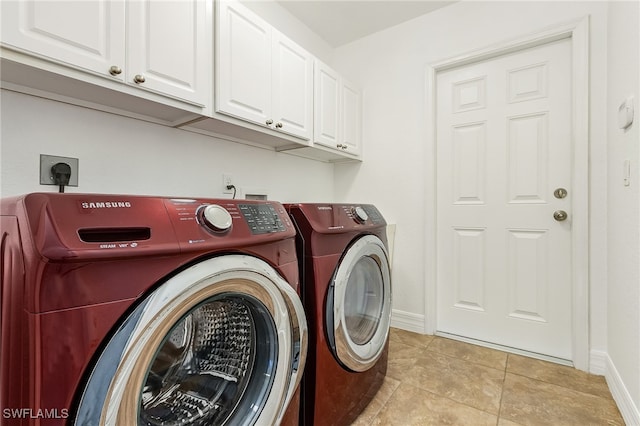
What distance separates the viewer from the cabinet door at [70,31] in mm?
946

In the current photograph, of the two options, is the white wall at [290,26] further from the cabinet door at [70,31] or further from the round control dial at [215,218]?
the round control dial at [215,218]

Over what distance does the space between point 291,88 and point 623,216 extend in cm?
184

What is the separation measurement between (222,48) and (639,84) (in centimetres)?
180

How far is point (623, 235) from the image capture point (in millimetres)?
1415

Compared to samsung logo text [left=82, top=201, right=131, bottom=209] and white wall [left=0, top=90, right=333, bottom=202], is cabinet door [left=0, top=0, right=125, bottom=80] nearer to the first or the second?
white wall [left=0, top=90, right=333, bottom=202]

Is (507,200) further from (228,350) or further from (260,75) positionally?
(228,350)

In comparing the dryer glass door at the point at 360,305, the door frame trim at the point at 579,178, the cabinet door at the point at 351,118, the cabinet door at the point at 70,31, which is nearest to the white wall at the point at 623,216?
the door frame trim at the point at 579,178

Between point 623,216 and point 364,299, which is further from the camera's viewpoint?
point 364,299

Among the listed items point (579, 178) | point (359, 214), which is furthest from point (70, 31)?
point (579, 178)

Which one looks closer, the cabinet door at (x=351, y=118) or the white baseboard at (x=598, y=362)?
the white baseboard at (x=598, y=362)

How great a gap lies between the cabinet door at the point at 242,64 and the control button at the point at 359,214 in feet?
2.44

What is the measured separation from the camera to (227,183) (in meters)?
1.92

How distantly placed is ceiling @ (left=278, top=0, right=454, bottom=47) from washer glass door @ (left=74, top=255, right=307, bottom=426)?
2.17 meters

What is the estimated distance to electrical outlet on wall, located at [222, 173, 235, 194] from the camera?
1.90m
